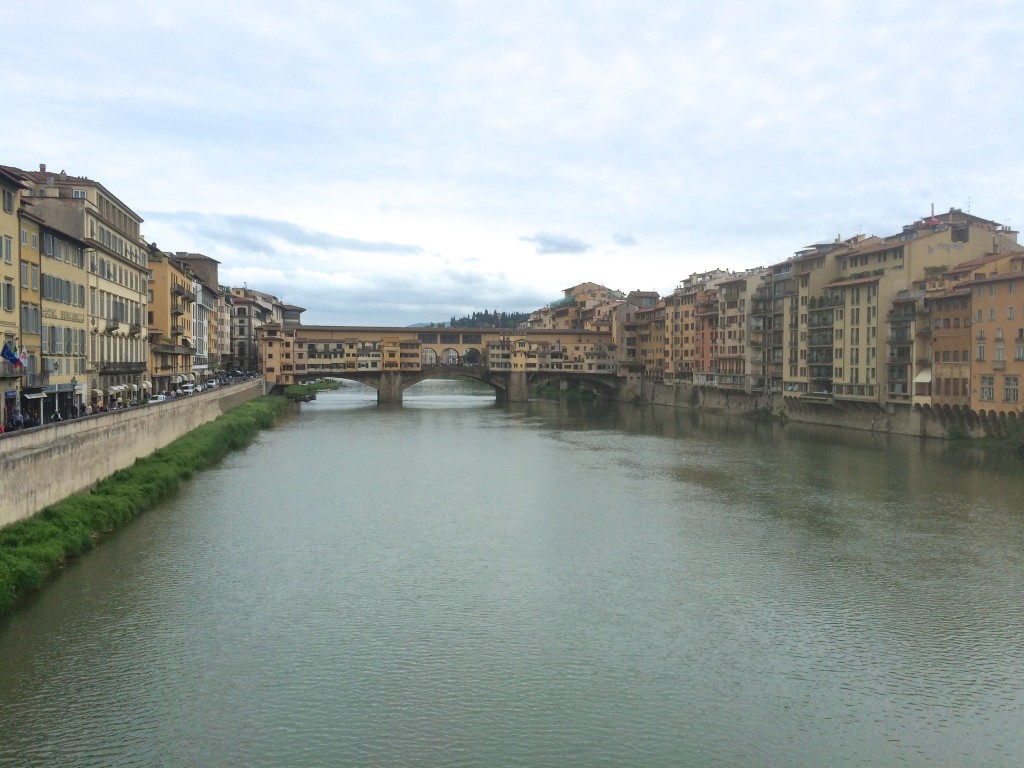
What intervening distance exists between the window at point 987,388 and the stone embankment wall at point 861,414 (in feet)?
2.65

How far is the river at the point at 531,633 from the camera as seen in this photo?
37.5ft

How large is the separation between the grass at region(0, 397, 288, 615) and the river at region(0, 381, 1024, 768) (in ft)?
1.42

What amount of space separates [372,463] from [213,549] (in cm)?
1598

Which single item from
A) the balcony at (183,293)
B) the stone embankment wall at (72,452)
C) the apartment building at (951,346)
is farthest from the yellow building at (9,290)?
the apartment building at (951,346)

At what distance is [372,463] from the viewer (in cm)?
3612

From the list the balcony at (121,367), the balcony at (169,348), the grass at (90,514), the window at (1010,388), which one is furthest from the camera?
the balcony at (169,348)

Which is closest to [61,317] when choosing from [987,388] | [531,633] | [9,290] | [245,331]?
[9,290]

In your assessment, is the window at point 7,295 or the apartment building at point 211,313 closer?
the window at point 7,295

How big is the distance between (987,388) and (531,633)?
3245 cm

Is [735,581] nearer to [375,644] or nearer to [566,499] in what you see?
[375,644]

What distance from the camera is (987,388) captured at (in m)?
39.7

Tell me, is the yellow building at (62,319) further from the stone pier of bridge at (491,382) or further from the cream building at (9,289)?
the stone pier of bridge at (491,382)

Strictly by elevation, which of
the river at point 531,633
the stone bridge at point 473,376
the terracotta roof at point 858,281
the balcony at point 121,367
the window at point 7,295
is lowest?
the river at point 531,633

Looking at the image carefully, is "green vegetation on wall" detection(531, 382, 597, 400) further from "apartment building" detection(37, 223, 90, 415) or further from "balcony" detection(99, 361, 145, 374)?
"apartment building" detection(37, 223, 90, 415)
